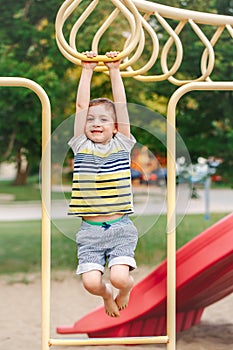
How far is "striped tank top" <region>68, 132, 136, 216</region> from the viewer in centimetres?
329

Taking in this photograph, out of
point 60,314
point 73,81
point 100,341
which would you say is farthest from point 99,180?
point 73,81

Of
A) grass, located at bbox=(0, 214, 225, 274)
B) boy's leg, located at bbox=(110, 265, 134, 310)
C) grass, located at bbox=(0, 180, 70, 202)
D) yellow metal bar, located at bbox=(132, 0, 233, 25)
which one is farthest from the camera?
grass, located at bbox=(0, 180, 70, 202)

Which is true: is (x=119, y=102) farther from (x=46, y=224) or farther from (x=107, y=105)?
(x=46, y=224)

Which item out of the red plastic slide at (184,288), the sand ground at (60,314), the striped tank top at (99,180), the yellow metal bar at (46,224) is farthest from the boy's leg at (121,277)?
the sand ground at (60,314)

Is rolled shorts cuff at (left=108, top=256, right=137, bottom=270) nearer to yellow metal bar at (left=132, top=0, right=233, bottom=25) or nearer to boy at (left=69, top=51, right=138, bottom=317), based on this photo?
boy at (left=69, top=51, right=138, bottom=317)

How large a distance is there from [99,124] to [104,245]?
1.73ft

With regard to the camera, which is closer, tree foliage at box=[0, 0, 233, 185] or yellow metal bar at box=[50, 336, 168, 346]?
yellow metal bar at box=[50, 336, 168, 346]

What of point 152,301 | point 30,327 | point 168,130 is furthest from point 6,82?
point 30,327

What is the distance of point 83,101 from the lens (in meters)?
3.34

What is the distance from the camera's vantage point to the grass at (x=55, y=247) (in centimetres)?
886

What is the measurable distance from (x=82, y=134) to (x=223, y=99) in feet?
20.2

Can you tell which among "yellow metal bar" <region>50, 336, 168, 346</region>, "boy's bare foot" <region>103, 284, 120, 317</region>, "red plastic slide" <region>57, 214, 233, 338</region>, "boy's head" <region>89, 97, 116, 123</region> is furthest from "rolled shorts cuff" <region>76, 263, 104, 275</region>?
"red plastic slide" <region>57, 214, 233, 338</region>

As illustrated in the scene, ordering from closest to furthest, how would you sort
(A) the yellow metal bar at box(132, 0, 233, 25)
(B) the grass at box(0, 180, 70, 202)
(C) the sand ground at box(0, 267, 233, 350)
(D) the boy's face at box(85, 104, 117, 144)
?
1. (D) the boy's face at box(85, 104, 117, 144)
2. (A) the yellow metal bar at box(132, 0, 233, 25)
3. (C) the sand ground at box(0, 267, 233, 350)
4. (B) the grass at box(0, 180, 70, 202)

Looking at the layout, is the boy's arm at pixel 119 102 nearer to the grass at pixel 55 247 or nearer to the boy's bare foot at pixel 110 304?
the boy's bare foot at pixel 110 304
